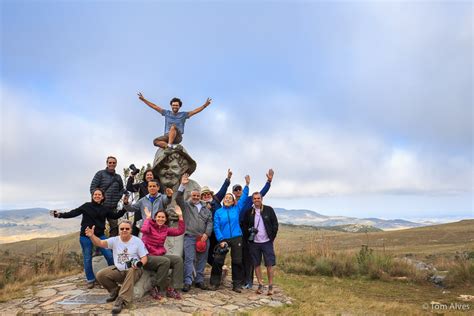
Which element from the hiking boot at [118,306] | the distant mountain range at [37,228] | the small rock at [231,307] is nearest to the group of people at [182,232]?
the hiking boot at [118,306]

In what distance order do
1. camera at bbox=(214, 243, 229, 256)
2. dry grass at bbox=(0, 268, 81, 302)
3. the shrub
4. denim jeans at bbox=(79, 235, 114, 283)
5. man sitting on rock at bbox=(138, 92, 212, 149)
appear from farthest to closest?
the shrub < man sitting on rock at bbox=(138, 92, 212, 149) < dry grass at bbox=(0, 268, 81, 302) < camera at bbox=(214, 243, 229, 256) < denim jeans at bbox=(79, 235, 114, 283)

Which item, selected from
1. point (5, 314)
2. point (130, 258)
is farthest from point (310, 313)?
point (5, 314)

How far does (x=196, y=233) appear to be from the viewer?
25.1ft

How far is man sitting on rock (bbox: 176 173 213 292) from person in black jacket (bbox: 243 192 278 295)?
0.90 meters

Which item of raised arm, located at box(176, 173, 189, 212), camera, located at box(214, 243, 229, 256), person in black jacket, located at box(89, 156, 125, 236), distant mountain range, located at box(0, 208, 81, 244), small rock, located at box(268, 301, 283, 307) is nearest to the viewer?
small rock, located at box(268, 301, 283, 307)

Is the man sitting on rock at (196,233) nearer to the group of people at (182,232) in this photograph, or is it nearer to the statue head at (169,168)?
the group of people at (182,232)

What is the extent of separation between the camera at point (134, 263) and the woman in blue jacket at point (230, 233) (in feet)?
6.20

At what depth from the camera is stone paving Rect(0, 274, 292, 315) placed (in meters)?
6.08

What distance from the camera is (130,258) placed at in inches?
244

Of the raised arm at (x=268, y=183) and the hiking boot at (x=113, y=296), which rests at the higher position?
the raised arm at (x=268, y=183)

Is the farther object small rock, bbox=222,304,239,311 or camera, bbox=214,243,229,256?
camera, bbox=214,243,229,256

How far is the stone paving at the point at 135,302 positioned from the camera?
6082mm

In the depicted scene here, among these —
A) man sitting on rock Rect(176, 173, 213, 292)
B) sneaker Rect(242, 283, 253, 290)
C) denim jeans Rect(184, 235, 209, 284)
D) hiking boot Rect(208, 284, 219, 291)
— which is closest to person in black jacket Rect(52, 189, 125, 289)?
man sitting on rock Rect(176, 173, 213, 292)

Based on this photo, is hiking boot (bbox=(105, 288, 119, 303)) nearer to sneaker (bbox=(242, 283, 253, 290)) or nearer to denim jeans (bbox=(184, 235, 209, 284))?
denim jeans (bbox=(184, 235, 209, 284))
